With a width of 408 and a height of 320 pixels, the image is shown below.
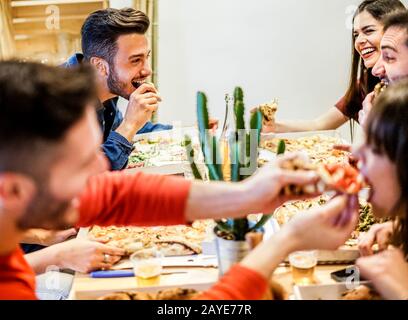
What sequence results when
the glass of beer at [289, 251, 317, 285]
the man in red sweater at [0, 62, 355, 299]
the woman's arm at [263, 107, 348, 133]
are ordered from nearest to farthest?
the man in red sweater at [0, 62, 355, 299]
the glass of beer at [289, 251, 317, 285]
the woman's arm at [263, 107, 348, 133]

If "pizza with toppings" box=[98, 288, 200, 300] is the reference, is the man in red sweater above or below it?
above

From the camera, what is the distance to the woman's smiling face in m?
2.60

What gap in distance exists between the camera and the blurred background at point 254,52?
4316mm

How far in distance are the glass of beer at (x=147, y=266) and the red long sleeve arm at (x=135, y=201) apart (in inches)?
4.6

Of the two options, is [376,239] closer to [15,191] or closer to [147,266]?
[147,266]

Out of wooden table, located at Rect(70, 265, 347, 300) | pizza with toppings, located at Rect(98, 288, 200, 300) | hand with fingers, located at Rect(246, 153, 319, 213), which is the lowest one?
wooden table, located at Rect(70, 265, 347, 300)

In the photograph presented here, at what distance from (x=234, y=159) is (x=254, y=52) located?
11.0 ft

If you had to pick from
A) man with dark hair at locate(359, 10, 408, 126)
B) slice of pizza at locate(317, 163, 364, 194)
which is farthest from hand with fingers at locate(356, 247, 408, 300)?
man with dark hair at locate(359, 10, 408, 126)

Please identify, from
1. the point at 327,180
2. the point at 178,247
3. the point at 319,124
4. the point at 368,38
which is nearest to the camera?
the point at 327,180

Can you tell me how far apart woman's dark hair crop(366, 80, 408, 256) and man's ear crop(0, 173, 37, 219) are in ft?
2.28

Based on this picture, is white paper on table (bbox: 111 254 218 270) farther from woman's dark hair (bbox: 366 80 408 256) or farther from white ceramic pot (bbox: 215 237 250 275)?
woman's dark hair (bbox: 366 80 408 256)

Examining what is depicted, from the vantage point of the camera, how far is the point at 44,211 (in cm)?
85

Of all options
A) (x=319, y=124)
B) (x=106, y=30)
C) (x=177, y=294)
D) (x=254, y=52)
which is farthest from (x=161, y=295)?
(x=254, y=52)

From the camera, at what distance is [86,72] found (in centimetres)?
89
